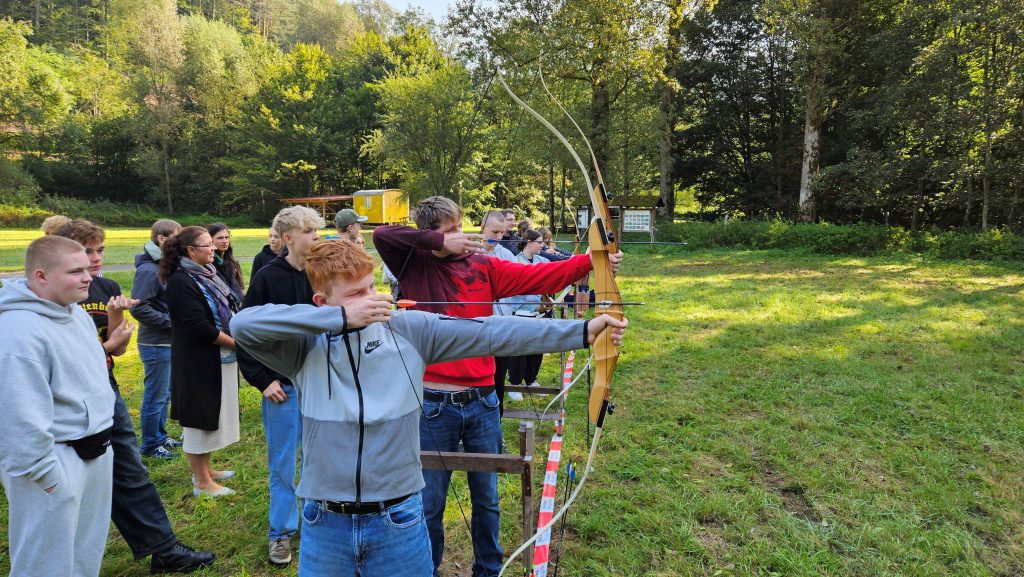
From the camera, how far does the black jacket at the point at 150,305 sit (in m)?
3.68

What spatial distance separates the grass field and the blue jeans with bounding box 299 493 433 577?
1.36 m

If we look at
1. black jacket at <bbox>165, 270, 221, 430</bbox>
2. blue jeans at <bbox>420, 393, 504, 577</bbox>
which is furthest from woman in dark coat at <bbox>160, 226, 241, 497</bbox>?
blue jeans at <bbox>420, 393, 504, 577</bbox>

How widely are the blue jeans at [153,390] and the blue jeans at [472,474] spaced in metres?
2.60

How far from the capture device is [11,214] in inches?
1053

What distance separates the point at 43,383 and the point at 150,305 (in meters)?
2.10

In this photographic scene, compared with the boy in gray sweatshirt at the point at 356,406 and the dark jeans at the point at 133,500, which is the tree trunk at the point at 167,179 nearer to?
the dark jeans at the point at 133,500

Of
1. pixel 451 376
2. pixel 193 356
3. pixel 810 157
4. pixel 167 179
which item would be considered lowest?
pixel 193 356

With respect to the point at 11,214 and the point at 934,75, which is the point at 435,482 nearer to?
the point at 934,75

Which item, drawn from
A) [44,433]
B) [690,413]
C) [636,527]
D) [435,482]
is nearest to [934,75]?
[690,413]

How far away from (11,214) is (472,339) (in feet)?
115

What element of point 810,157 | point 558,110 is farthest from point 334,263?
point 810,157

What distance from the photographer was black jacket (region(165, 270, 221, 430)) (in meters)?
2.95

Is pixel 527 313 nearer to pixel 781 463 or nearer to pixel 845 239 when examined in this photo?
pixel 781 463

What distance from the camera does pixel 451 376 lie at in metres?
2.25
